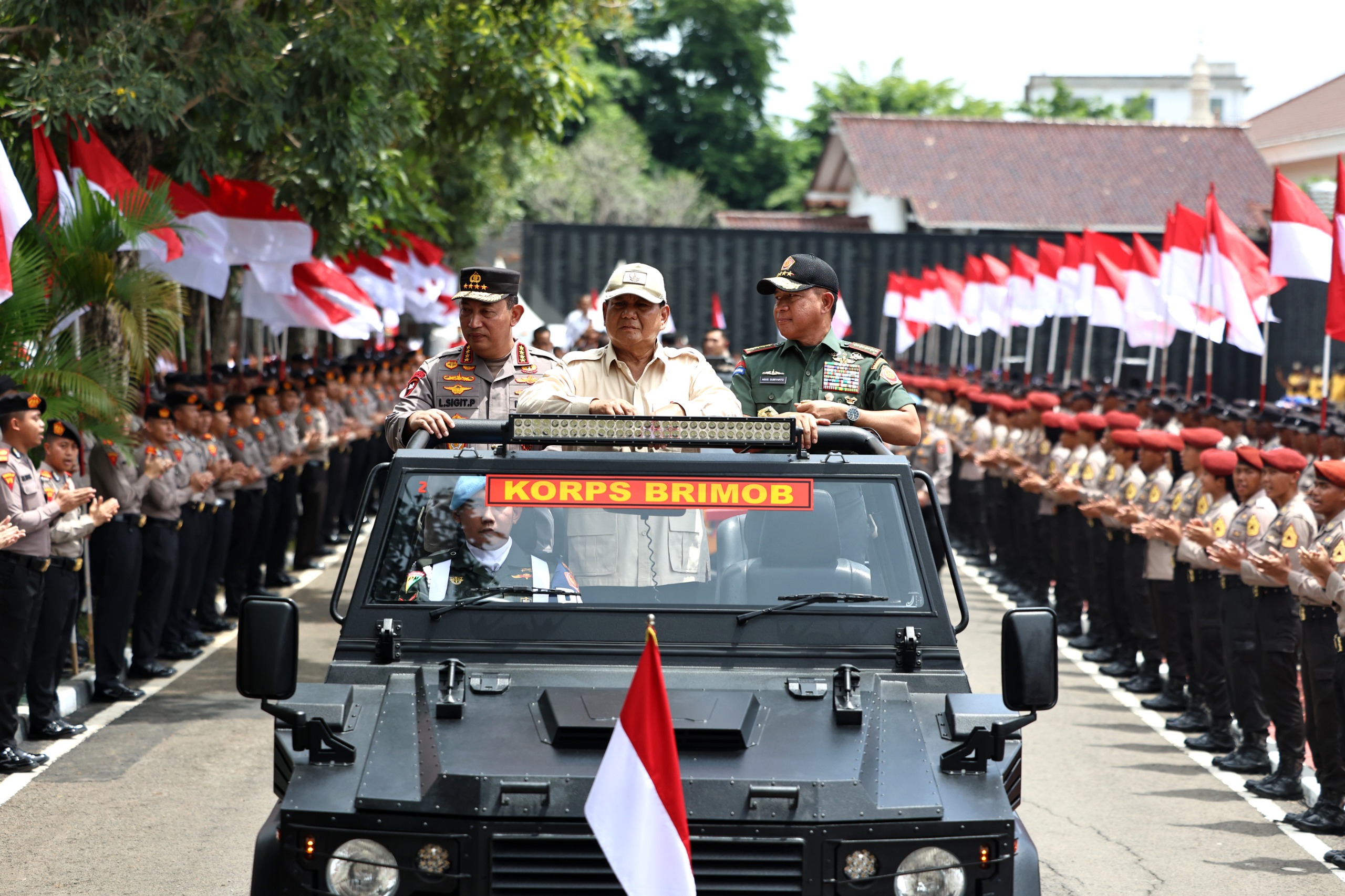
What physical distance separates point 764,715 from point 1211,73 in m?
108

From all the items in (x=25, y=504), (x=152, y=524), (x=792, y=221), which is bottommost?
(x=152, y=524)

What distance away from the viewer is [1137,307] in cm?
1917

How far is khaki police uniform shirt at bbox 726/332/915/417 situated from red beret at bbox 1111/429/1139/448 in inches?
259

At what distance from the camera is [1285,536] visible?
9.12 metres

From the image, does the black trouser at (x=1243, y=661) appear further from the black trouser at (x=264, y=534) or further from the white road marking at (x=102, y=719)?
the black trouser at (x=264, y=534)

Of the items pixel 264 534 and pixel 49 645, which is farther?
pixel 264 534

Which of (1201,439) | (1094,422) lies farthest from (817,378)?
(1094,422)

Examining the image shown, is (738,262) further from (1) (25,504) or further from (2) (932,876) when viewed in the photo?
(2) (932,876)

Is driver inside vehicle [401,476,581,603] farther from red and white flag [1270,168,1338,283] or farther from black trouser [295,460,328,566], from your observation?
black trouser [295,460,328,566]

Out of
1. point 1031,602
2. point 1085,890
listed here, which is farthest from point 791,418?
point 1031,602

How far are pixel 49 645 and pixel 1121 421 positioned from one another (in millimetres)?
9208

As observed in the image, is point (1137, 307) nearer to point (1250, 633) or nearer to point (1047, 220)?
point (1250, 633)

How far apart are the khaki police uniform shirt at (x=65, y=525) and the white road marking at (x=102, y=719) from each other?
1106 mm

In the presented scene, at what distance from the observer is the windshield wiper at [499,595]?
4816mm
